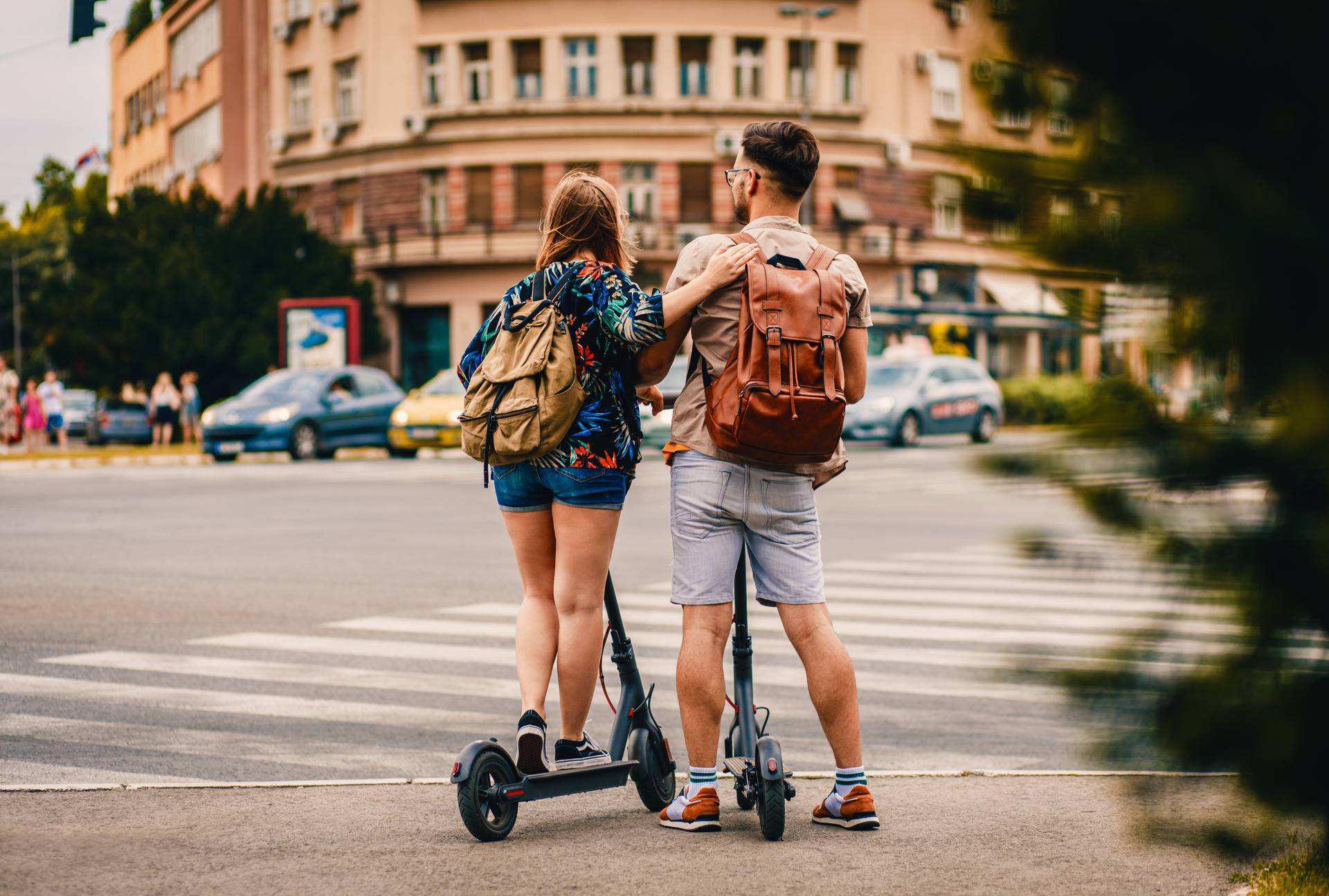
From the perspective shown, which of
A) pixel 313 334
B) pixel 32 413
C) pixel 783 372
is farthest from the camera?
pixel 313 334

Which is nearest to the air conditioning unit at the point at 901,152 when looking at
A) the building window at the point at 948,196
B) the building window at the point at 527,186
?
the building window at the point at 948,196

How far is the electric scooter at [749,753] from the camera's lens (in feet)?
14.7

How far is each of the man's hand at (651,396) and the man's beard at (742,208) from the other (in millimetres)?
543

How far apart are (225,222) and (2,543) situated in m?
28.0

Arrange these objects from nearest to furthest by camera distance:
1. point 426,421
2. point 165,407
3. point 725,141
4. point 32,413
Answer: point 426,421, point 32,413, point 165,407, point 725,141

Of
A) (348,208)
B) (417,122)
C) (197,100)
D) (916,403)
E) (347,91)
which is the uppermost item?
(197,100)

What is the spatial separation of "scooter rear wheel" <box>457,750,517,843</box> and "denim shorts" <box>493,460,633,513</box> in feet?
2.34

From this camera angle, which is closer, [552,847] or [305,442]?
[552,847]

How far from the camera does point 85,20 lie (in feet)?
52.5

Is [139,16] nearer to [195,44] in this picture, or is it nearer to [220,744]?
[195,44]

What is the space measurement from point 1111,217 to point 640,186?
4618cm

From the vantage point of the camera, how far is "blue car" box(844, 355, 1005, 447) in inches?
1287

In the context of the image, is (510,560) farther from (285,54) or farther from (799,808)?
(285,54)

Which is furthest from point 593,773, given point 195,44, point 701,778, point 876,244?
point 195,44
